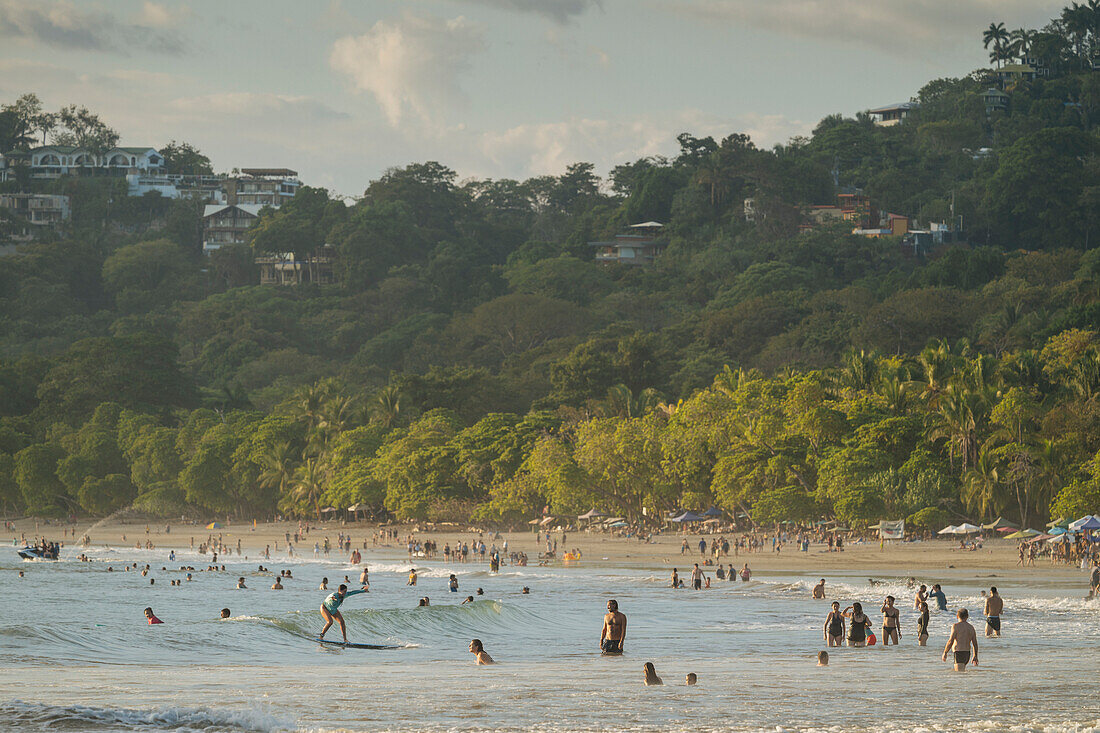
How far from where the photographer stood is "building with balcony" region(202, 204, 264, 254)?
16938 centimetres

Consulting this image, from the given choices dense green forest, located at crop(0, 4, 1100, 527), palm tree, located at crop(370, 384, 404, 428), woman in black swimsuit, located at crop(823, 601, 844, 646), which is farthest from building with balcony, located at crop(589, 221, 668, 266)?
woman in black swimsuit, located at crop(823, 601, 844, 646)

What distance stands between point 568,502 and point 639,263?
76856mm

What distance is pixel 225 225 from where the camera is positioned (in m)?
170

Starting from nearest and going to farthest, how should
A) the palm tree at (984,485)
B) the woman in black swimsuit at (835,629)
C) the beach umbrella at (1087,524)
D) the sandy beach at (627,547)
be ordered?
the woman in black swimsuit at (835,629)
the beach umbrella at (1087,524)
the sandy beach at (627,547)
the palm tree at (984,485)

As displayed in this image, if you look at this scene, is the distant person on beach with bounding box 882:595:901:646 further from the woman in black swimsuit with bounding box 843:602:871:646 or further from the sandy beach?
the sandy beach

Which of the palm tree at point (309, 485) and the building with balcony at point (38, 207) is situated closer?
the palm tree at point (309, 485)

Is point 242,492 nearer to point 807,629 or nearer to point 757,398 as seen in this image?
point 757,398

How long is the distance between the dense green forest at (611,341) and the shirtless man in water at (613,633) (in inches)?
1104

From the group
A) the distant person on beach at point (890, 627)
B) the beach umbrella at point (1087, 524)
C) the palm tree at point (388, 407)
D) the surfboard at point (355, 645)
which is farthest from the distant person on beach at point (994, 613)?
the palm tree at point (388, 407)

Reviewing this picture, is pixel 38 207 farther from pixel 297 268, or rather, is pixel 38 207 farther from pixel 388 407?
pixel 388 407

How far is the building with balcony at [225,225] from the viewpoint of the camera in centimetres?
16938

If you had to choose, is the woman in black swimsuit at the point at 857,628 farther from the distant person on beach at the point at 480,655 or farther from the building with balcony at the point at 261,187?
the building with balcony at the point at 261,187

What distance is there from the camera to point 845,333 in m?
86.3

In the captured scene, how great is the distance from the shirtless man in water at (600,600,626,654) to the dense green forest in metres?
28.0
